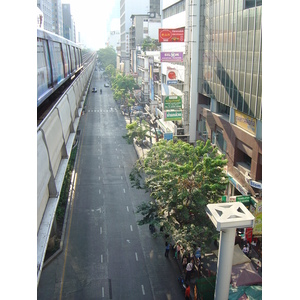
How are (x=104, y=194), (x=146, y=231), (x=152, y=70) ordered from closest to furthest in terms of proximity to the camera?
(x=146, y=231), (x=104, y=194), (x=152, y=70)

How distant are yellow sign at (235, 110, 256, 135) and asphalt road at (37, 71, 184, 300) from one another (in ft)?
28.1

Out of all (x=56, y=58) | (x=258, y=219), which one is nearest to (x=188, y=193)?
(x=258, y=219)

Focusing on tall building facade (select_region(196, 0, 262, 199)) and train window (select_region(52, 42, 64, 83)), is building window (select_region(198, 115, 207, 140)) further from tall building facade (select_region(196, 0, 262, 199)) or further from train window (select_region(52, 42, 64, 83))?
train window (select_region(52, 42, 64, 83))

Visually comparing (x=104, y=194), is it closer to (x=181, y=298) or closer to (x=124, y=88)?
(x=181, y=298)

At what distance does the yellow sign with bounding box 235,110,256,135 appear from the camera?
69.7ft

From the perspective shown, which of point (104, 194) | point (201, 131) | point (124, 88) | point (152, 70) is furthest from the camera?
point (124, 88)

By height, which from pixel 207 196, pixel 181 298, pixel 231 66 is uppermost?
pixel 231 66

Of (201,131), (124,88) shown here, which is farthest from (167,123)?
(124,88)

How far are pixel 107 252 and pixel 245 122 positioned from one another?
36.8 feet

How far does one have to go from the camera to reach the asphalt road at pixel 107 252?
1711 centimetres

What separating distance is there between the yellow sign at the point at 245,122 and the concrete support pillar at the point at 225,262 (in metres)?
9.01

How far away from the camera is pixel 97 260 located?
1948 centimetres

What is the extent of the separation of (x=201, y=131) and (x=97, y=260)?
16.2m

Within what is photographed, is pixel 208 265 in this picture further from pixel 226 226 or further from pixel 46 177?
pixel 46 177
